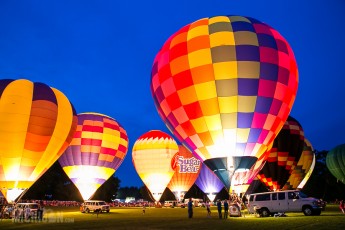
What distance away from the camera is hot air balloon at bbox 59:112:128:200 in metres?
29.8

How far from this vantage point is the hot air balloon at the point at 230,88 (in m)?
18.7

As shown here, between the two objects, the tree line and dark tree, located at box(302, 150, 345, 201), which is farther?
dark tree, located at box(302, 150, 345, 201)

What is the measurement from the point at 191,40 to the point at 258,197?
9.79m

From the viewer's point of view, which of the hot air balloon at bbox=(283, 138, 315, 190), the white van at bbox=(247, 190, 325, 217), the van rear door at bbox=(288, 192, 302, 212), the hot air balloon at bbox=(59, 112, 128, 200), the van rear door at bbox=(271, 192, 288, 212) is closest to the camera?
Result: the white van at bbox=(247, 190, 325, 217)

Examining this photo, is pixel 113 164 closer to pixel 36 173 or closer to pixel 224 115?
pixel 36 173

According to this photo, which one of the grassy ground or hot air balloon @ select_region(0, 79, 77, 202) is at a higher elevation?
hot air balloon @ select_region(0, 79, 77, 202)

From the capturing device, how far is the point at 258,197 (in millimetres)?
20453

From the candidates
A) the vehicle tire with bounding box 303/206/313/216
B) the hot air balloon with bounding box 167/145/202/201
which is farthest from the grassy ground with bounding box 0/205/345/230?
the hot air balloon with bounding box 167/145/202/201

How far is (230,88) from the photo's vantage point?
18.6m

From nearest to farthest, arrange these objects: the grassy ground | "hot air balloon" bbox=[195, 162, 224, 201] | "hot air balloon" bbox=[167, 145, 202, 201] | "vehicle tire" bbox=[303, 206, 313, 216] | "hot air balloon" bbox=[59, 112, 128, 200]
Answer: the grassy ground
"vehicle tire" bbox=[303, 206, 313, 216]
"hot air balloon" bbox=[59, 112, 128, 200]
"hot air balloon" bbox=[167, 145, 202, 201]
"hot air balloon" bbox=[195, 162, 224, 201]

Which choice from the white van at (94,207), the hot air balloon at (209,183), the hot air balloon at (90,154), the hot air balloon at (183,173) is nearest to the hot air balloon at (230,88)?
the white van at (94,207)

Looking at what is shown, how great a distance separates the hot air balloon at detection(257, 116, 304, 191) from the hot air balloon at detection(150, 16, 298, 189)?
11.6 m

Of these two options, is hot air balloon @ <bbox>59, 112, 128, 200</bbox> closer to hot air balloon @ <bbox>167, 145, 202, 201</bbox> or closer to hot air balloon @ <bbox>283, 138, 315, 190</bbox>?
hot air balloon @ <bbox>167, 145, 202, 201</bbox>

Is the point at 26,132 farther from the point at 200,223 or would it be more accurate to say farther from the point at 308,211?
the point at 308,211
